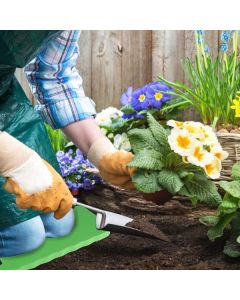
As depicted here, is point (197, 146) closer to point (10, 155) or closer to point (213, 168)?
point (213, 168)

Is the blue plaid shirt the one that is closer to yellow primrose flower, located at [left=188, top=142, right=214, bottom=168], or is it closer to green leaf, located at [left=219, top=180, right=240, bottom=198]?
yellow primrose flower, located at [left=188, top=142, right=214, bottom=168]

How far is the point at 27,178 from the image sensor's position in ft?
6.06

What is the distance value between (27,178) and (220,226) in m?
0.93

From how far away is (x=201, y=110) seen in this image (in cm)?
317

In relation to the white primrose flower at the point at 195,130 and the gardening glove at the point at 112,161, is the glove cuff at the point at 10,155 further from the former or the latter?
the white primrose flower at the point at 195,130

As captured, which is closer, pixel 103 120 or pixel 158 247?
pixel 158 247

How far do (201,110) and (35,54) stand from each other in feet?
3.77

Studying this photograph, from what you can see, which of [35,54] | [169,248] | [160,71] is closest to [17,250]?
[169,248]

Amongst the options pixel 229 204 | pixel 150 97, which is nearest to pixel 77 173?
pixel 150 97

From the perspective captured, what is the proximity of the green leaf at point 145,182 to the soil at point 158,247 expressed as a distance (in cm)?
39

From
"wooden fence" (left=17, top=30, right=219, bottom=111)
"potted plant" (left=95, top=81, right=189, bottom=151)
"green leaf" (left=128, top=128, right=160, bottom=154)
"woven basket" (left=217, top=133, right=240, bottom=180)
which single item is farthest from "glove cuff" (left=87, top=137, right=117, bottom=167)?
"wooden fence" (left=17, top=30, right=219, bottom=111)

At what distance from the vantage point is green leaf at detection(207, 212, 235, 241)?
7.82 ft

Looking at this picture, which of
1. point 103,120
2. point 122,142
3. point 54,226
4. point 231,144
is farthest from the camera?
point 103,120

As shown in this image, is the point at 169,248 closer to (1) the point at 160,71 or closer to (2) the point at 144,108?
(2) the point at 144,108
